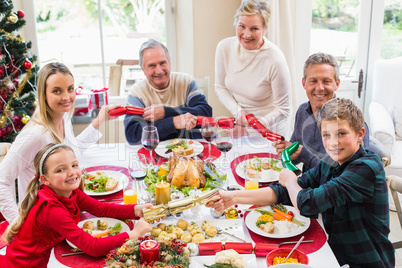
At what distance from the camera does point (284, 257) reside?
125cm

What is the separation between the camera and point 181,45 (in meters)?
3.92

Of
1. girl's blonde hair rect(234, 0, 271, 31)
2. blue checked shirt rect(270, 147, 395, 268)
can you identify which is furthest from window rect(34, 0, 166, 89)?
blue checked shirt rect(270, 147, 395, 268)

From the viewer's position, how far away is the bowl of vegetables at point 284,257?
1228 millimetres

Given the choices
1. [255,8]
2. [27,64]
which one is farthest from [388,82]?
[27,64]

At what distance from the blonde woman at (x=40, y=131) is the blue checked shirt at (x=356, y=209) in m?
1.20

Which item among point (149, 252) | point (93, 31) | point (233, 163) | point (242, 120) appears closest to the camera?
point (149, 252)

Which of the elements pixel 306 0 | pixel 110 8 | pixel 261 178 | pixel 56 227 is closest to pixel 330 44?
pixel 306 0

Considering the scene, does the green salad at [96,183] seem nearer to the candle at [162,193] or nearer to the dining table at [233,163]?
the dining table at [233,163]

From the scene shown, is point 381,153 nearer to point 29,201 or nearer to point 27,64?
point 29,201

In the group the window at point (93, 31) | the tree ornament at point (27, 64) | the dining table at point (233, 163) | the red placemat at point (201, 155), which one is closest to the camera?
the dining table at point (233, 163)

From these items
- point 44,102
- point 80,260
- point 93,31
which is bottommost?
point 80,260

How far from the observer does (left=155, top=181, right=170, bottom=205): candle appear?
5.32 feet

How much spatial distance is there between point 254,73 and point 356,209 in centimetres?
138

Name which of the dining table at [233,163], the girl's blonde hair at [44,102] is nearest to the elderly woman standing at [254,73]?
the dining table at [233,163]
